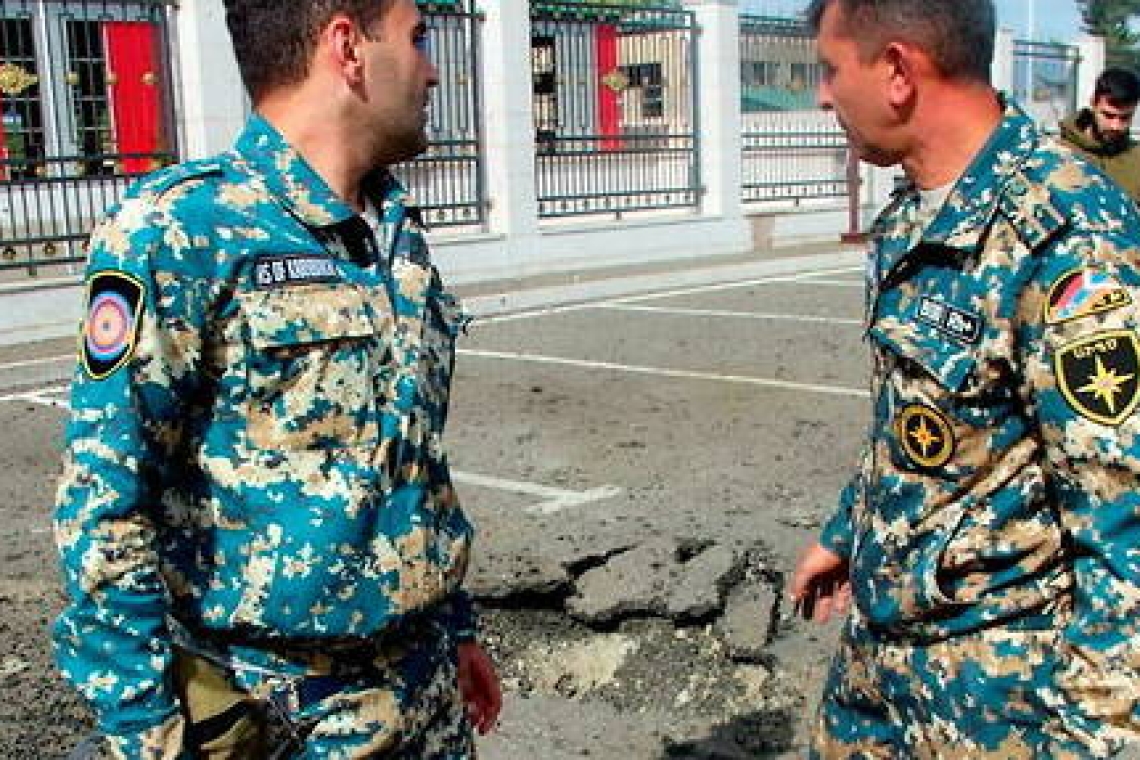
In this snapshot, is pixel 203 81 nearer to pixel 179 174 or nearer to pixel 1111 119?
pixel 1111 119

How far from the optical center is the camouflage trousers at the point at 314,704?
1.64m

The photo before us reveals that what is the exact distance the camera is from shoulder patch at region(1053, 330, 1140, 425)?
1.68 meters

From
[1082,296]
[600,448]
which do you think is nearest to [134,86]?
[600,448]

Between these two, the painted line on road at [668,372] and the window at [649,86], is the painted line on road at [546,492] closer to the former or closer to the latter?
the painted line on road at [668,372]

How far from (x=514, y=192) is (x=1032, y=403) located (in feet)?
37.6

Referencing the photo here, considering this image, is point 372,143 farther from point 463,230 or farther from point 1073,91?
point 1073,91

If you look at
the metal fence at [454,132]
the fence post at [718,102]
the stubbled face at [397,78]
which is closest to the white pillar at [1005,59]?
the fence post at [718,102]

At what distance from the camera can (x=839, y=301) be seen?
1131 cm

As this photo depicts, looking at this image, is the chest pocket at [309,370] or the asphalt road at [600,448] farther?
the asphalt road at [600,448]

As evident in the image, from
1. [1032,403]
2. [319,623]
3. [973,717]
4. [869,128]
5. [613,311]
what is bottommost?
[613,311]

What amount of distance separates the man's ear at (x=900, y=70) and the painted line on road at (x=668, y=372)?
5.47 m

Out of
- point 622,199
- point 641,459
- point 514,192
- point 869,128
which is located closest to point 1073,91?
point 622,199

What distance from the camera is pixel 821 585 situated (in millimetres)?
2408

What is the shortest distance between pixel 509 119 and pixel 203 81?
339 centimetres
